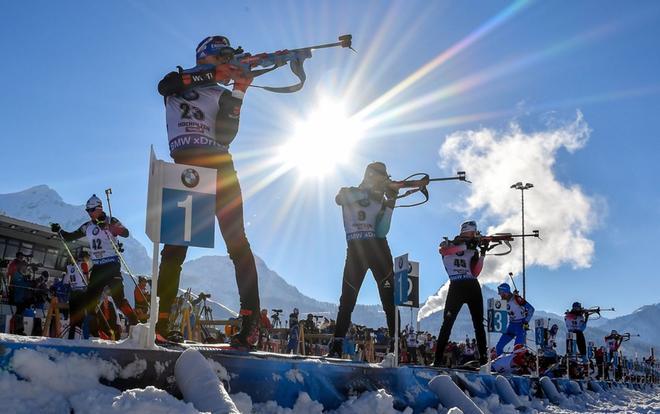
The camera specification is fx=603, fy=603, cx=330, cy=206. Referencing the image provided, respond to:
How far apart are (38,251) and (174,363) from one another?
76.2 feet

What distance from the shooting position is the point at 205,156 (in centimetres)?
438

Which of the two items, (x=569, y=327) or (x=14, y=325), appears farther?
(x=569, y=327)

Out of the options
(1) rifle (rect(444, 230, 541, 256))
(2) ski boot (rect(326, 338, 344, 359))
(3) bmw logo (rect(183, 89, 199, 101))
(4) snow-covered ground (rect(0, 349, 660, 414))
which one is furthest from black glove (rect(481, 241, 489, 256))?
(4) snow-covered ground (rect(0, 349, 660, 414))

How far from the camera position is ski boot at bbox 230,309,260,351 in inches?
170

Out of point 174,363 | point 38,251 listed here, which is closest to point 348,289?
point 174,363

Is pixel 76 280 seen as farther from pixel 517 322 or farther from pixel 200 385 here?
pixel 517 322

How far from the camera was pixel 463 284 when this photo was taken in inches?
356

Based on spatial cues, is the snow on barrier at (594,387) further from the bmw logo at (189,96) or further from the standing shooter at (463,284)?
the bmw logo at (189,96)

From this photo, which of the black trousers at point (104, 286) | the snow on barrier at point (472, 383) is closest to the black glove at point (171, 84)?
the black trousers at point (104, 286)

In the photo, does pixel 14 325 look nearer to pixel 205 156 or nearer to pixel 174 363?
pixel 205 156

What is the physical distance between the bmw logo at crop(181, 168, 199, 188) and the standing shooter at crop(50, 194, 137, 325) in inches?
155

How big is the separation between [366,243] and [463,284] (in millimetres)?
2679

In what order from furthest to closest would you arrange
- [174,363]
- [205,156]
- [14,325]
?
[14,325] < [205,156] < [174,363]

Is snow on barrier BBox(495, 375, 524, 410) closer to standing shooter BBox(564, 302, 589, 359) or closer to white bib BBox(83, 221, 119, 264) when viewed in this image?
white bib BBox(83, 221, 119, 264)
